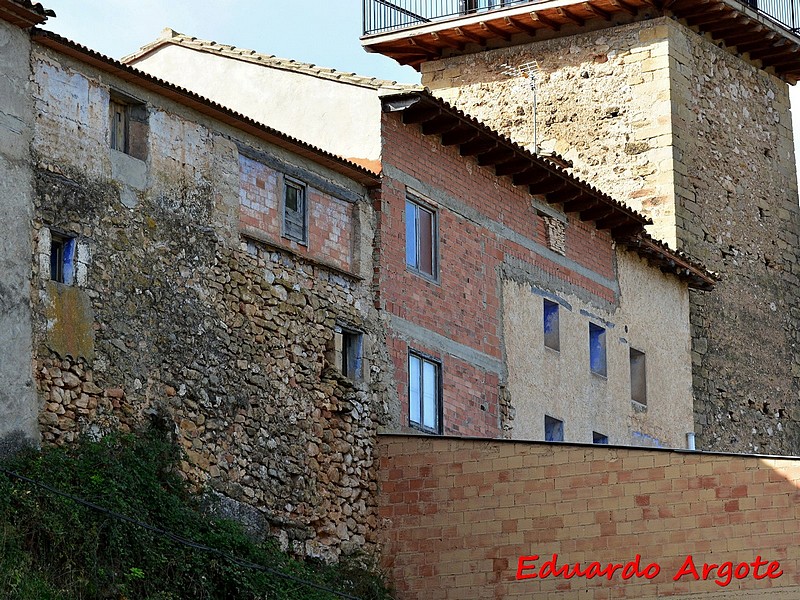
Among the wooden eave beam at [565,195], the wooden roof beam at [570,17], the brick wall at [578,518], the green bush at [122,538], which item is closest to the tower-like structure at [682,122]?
the wooden roof beam at [570,17]

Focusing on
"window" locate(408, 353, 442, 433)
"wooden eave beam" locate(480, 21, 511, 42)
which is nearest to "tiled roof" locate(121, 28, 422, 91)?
"window" locate(408, 353, 442, 433)

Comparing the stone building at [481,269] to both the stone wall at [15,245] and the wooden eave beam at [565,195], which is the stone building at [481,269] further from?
the stone wall at [15,245]

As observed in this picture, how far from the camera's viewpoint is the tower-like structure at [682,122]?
1267 inches

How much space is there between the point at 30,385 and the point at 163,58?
34.1 ft

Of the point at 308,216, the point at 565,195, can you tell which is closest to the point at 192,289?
the point at 308,216

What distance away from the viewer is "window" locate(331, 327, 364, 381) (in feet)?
74.9

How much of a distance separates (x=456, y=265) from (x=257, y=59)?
14.3ft

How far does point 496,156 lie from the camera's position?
85.5 feet

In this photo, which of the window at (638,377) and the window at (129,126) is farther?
the window at (638,377)

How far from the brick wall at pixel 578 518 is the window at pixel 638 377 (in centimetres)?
693

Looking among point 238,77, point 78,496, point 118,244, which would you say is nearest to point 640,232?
point 238,77

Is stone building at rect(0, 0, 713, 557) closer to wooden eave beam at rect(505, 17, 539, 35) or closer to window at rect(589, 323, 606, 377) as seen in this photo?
window at rect(589, 323, 606, 377)

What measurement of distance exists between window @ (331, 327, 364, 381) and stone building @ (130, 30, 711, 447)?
622 millimetres

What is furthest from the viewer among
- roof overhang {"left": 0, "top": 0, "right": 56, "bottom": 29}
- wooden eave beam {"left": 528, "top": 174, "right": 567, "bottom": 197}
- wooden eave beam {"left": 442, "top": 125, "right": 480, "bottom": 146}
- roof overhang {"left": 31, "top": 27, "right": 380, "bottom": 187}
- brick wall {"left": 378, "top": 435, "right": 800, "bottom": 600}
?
wooden eave beam {"left": 528, "top": 174, "right": 567, "bottom": 197}
